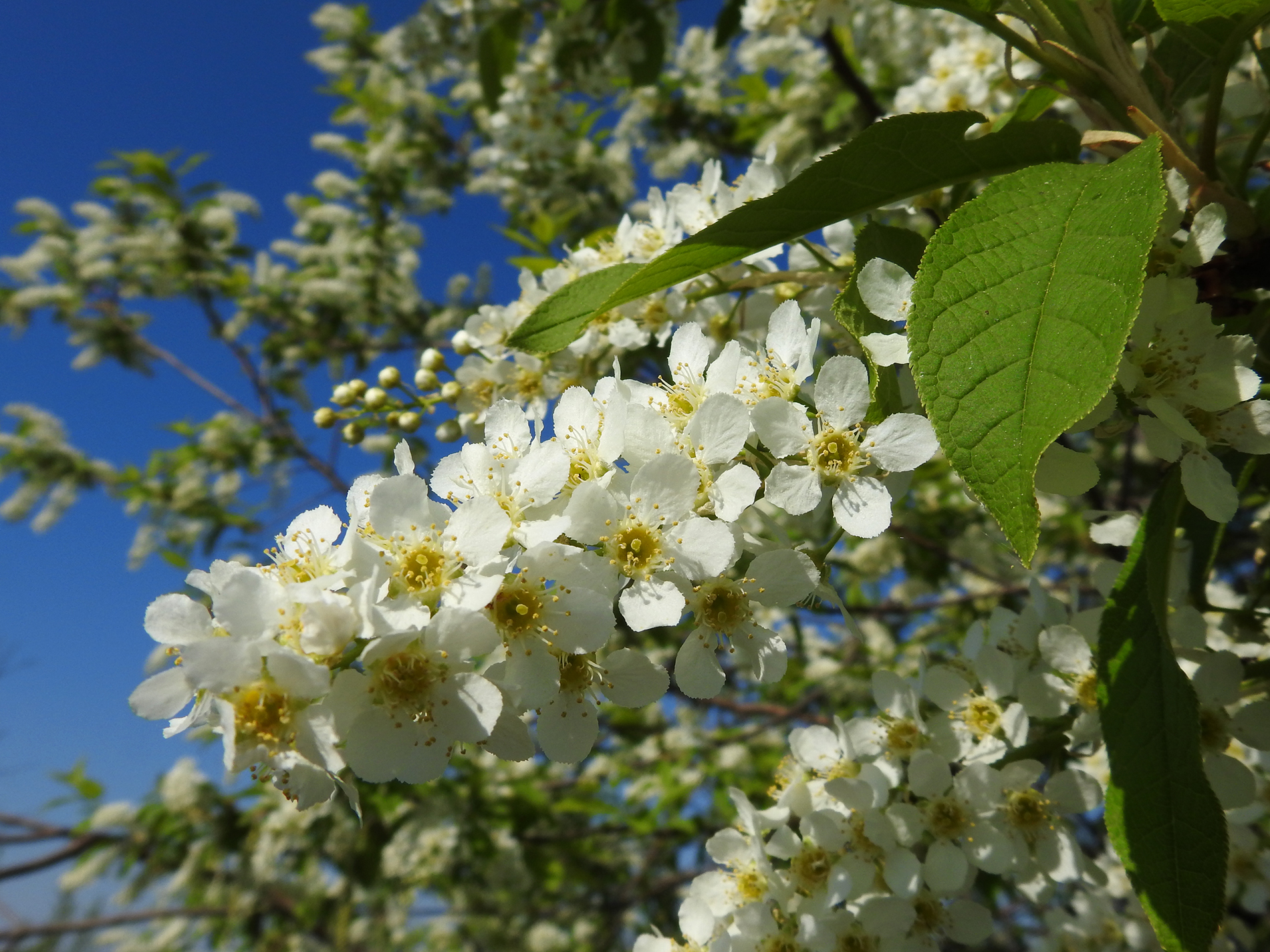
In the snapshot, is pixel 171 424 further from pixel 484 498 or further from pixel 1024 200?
pixel 1024 200

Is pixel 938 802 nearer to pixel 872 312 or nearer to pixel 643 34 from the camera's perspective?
pixel 872 312

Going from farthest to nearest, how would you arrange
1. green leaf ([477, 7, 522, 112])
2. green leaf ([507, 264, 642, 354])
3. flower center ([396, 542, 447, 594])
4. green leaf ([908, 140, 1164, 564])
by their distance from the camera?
green leaf ([477, 7, 522, 112])
green leaf ([507, 264, 642, 354])
flower center ([396, 542, 447, 594])
green leaf ([908, 140, 1164, 564])

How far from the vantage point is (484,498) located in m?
1.08

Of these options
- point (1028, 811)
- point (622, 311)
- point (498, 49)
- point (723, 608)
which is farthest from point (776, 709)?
point (498, 49)

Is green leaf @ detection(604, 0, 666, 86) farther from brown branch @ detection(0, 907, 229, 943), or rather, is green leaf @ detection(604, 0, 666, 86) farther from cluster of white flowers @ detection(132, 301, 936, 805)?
brown branch @ detection(0, 907, 229, 943)

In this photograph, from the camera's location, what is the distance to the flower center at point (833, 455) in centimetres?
120

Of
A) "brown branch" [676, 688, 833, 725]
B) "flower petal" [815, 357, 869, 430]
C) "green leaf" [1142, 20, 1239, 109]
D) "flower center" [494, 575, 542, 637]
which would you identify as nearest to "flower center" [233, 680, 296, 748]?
"flower center" [494, 575, 542, 637]

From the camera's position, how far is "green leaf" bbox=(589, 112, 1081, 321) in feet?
4.00

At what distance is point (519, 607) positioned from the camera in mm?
1109

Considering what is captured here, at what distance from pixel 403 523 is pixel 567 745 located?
411 millimetres

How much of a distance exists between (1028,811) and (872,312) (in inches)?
45.1

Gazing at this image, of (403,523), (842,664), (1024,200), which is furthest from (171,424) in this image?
(1024,200)

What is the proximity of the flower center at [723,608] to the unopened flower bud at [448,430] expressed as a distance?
100 centimetres

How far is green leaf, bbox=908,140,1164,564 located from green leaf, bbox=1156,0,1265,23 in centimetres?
35
